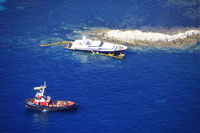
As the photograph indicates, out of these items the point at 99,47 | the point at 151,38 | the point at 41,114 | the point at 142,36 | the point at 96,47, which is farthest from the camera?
the point at 142,36

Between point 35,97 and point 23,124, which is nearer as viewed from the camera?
point 23,124

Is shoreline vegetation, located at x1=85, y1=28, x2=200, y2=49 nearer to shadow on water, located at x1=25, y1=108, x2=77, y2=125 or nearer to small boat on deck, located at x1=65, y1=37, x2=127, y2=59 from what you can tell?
small boat on deck, located at x1=65, y1=37, x2=127, y2=59

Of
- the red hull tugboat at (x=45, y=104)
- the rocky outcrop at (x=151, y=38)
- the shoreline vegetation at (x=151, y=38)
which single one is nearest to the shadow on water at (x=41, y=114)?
the red hull tugboat at (x=45, y=104)

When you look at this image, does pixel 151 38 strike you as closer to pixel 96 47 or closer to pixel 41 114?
pixel 96 47

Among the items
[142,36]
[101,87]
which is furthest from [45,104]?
[142,36]

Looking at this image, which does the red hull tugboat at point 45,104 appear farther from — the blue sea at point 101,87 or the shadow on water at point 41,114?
the blue sea at point 101,87

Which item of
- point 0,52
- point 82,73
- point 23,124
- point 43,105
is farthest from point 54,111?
point 0,52

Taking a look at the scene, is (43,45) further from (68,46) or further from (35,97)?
(35,97)
